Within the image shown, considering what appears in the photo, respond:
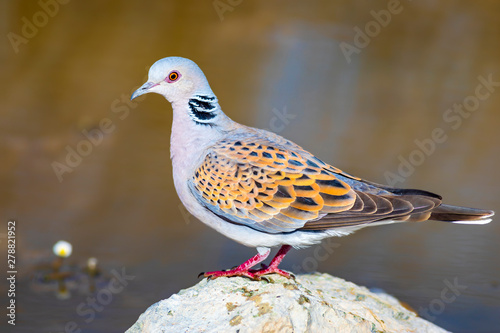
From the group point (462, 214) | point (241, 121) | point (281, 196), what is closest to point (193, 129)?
point (281, 196)

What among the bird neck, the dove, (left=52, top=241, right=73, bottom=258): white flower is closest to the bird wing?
the dove

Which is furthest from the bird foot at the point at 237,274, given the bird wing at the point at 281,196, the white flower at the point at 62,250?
the white flower at the point at 62,250

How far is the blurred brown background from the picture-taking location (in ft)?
25.5

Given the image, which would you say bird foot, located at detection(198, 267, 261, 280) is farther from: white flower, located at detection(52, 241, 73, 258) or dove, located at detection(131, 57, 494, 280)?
white flower, located at detection(52, 241, 73, 258)

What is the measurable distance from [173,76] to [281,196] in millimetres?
1202

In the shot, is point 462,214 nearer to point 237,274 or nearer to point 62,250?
point 237,274

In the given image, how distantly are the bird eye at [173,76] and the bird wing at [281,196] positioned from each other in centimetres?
62

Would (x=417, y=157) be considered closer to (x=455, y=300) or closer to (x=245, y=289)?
(x=455, y=300)

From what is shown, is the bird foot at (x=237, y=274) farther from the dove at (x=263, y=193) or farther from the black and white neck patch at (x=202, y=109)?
the black and white neck patch at (x=202, y=109)

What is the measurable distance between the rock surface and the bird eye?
4.95 ft

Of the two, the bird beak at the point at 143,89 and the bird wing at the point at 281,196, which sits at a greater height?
the bird beak at the point at 143,89

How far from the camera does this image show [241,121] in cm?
1096

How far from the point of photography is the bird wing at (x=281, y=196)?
4992 mm

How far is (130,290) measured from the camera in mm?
7223
